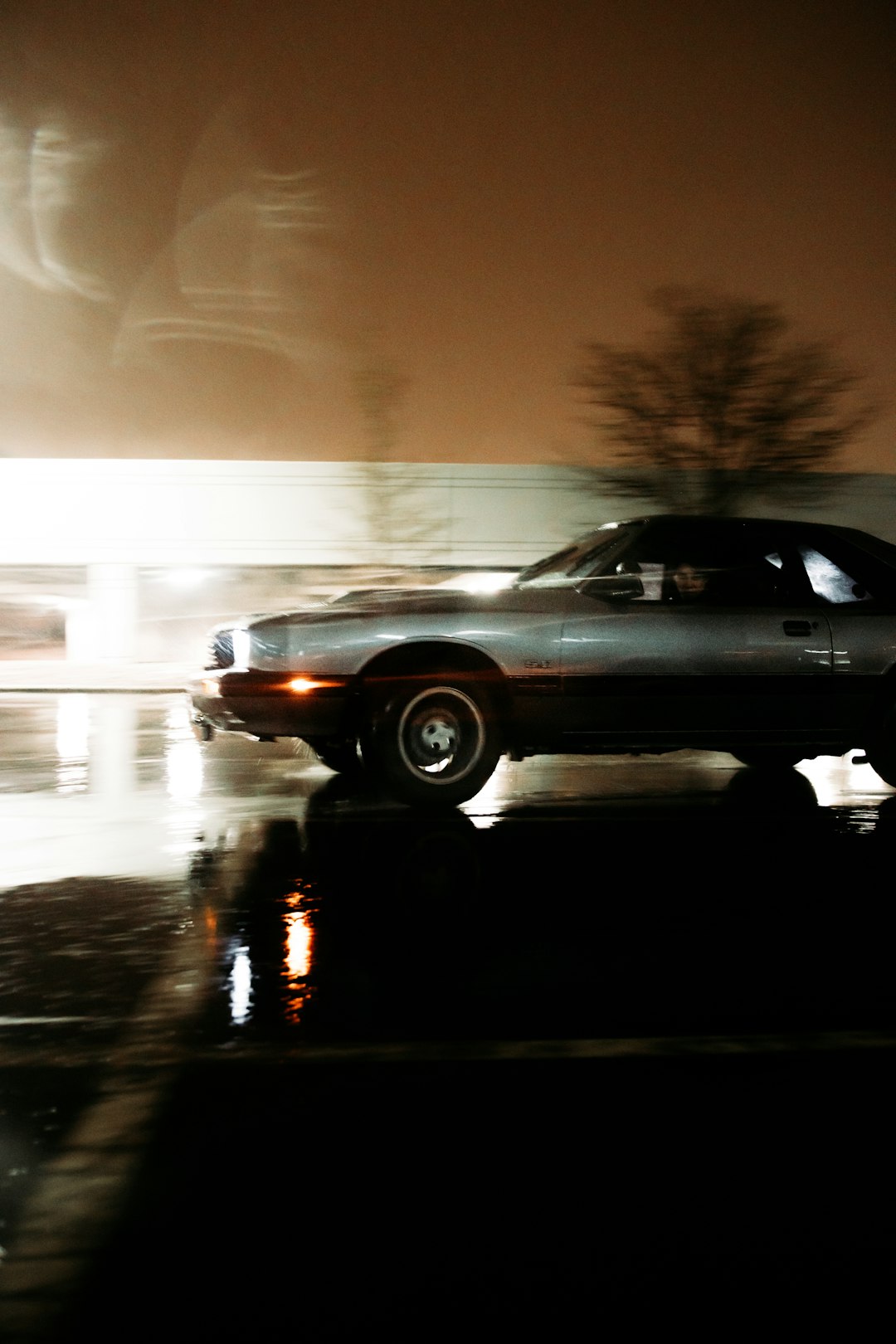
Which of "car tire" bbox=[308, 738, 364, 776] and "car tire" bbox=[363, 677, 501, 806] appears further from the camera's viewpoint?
"car tire" bbox=[308, 738, 364, 776]

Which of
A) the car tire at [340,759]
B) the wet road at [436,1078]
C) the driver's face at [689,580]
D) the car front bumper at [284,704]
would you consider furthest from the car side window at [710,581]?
the car tire at [340,759]

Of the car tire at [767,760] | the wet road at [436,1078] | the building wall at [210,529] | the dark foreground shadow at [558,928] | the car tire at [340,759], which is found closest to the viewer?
the wet road at [436,1078]

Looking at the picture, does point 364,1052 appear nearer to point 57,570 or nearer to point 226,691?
point 226,691

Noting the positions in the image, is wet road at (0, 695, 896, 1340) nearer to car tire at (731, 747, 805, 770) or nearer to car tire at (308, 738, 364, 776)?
car tire at (308, 738, 364, 776)

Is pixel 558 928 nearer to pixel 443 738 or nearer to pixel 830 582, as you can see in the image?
pixel 443 738

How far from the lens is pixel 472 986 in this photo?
430cm

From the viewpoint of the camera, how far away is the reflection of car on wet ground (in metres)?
7.60

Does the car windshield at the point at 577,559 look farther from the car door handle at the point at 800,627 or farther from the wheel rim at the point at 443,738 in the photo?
the car door handle at the point at 800,627

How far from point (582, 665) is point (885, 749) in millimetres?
2080

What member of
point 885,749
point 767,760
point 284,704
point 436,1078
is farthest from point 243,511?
point 436,1078

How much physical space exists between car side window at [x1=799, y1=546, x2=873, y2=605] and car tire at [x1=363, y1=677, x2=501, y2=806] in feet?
7.02

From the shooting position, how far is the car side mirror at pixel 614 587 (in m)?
7.52

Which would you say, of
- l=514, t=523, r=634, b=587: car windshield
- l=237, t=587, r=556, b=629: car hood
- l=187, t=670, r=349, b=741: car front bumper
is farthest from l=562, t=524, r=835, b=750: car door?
l=187, t=670, r=349, b=741: car front bumper

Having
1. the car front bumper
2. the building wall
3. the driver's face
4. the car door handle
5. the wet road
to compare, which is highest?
the building wall
